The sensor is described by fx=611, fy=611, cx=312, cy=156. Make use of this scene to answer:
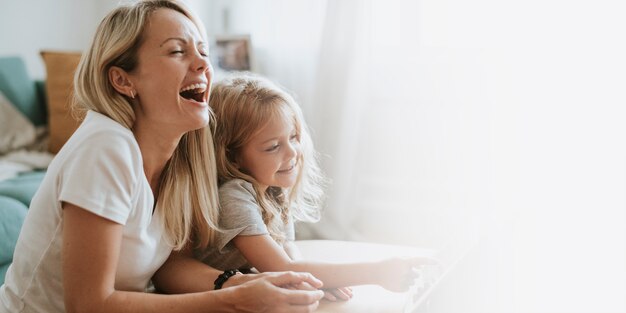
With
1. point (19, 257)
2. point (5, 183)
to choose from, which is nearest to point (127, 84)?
point (19, 257)

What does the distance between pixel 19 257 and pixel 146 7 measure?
1.57ft

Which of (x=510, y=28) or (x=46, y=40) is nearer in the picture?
(x=510, y=28)

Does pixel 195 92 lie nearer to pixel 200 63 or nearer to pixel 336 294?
pixel 200 63

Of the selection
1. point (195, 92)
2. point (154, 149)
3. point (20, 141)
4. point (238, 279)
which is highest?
point (195, 92)

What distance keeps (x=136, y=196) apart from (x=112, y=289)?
0.49 feet

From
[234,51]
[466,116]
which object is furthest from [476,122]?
[234,51]

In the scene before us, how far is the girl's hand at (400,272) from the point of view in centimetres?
110

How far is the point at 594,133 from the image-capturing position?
2205 mm

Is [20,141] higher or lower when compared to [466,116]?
lower

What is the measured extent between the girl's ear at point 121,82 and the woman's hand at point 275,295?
0.38 m

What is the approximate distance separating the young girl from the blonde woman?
54 mm

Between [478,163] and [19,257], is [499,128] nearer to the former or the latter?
[478,163]

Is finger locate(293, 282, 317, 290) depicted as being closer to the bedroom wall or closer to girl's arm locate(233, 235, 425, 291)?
girl's arm locate(233, 235, 425, 291)

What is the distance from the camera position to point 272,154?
1271 mm
